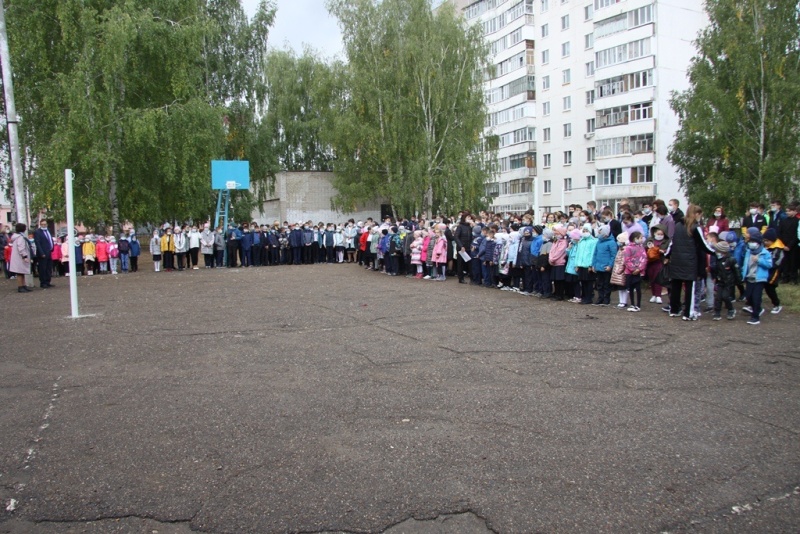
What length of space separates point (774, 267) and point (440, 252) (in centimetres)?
1045

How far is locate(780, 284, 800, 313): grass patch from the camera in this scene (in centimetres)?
1284

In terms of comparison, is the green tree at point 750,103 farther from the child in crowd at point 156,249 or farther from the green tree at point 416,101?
the child in crowd at point 156,249

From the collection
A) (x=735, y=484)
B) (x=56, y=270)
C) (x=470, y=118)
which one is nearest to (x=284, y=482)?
(x=735, y=484)

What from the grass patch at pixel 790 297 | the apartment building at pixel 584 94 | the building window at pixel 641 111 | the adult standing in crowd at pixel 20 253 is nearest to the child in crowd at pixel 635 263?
the grass patch at pixel 790 297

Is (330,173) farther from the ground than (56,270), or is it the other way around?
(330,173)

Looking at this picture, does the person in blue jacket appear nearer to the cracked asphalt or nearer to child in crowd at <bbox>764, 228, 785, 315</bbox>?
the cracked asphalt

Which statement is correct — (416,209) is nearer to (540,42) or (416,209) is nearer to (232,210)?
(232,210)

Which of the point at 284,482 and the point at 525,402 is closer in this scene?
the point at 284,482

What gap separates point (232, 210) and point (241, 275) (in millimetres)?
16137

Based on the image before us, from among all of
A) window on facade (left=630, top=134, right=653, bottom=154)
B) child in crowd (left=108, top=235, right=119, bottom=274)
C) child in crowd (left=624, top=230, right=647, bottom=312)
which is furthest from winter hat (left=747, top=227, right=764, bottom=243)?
window on facade (left=630, top=134, right=653, bottom=154)

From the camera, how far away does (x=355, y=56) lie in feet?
135

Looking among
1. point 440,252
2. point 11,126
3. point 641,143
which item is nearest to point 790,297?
point 440,252

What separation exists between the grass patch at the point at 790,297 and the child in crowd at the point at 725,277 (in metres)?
1.66

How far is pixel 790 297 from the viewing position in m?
13.8
